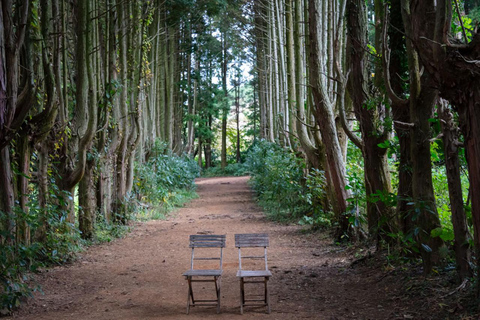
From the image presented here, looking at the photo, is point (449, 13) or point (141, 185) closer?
point (449, 13)

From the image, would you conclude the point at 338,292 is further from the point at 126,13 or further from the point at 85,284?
the point at 126,13

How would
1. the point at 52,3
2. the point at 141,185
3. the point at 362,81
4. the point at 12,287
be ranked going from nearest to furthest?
the point at 12,287 < the point at 362,81 < the point at 52,3 < the point at 141,185

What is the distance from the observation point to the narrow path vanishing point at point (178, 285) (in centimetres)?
644

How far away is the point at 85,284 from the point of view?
331 inches

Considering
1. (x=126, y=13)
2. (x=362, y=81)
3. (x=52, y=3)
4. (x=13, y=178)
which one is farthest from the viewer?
(x=126, y=13)

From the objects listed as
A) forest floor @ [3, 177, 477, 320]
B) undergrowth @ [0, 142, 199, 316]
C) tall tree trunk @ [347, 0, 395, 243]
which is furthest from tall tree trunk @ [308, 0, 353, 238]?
undergrowth @ [0, 142, 199, 316]

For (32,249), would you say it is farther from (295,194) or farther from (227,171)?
(227,171)

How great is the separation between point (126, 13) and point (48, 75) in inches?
306

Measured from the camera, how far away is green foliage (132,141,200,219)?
60.0 ft

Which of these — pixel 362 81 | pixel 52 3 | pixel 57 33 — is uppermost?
pixel 52 3

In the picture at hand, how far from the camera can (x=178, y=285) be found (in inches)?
323

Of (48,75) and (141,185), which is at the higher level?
(48,75)

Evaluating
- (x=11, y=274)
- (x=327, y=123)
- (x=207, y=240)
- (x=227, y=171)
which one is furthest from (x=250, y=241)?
(x=227, y=171)

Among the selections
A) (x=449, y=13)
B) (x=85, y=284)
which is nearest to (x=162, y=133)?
(x=85, y=284)
